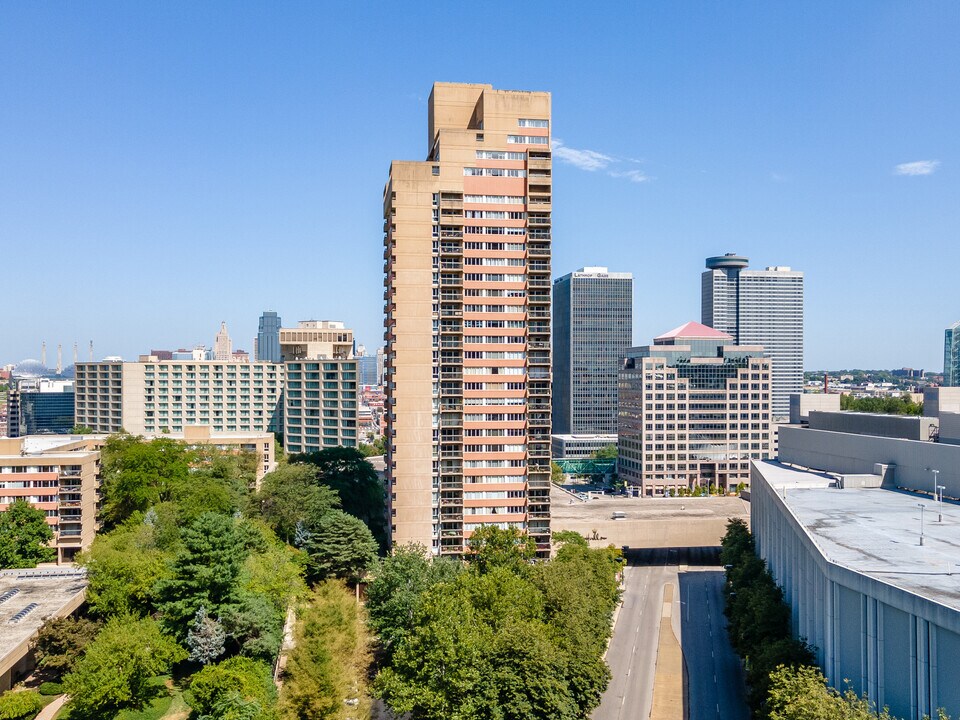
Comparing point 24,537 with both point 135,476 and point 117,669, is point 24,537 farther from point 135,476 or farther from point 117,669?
point 117,669

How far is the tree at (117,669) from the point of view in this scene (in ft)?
192

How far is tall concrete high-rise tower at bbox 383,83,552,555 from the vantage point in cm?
9750

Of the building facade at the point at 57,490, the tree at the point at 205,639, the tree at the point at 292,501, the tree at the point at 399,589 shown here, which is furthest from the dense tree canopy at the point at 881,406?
the building facade at the point at 57,490

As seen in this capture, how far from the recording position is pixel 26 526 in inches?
3777

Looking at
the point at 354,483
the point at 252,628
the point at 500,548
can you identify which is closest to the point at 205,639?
the point at 252,628

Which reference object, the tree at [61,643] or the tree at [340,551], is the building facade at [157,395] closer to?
the tree at [340,551]

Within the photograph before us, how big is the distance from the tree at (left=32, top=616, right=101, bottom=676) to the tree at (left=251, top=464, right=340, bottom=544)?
1506 inches

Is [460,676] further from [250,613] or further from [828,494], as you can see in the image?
[828,494]

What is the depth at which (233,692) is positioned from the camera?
57.2 metres

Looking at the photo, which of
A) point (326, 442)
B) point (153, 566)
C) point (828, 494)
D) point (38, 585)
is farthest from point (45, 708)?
→ point (326, 442)

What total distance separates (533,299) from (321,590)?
4380 cm

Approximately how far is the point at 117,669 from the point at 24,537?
4479 centimetres

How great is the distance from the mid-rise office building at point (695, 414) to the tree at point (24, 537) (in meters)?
125

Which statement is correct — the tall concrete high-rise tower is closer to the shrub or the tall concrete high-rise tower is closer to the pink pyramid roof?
the shrub
